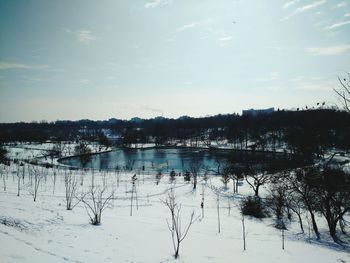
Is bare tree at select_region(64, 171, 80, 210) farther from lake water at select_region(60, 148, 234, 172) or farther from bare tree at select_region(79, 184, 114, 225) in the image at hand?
lake water at select_region(60, 148, 234, 172)

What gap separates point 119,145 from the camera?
380ft

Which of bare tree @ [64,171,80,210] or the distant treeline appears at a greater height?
the distant treeline

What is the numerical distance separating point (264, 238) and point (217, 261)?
21.7 feet

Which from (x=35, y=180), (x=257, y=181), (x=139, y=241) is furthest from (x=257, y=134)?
(x=139, y=241)

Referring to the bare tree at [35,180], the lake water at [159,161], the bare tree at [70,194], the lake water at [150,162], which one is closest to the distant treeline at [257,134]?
the lake water at [159,161]

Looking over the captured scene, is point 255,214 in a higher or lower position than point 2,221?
lower

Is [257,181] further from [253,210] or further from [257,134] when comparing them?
[257,134]

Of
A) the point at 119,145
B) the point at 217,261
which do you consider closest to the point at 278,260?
the point at 217,261

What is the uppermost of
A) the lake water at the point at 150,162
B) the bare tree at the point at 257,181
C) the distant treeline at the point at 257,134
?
the distant treeline at the point at 257,134

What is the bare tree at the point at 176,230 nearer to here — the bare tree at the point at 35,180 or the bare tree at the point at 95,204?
the bare tree at the point at 95,204

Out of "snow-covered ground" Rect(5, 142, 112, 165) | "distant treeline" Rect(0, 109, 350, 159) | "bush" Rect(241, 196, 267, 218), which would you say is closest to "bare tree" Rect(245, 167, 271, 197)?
"bush" Rect(241, 196, 267, 218)

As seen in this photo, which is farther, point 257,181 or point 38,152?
point 38,152

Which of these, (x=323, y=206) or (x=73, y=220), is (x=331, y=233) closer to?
(x=323, y=206)

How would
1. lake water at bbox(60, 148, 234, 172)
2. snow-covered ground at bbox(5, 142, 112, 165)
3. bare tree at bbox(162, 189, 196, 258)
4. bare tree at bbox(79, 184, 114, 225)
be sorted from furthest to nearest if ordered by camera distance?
snow-covered ground at bbox(5, 142, 112, 165), lake water at bbox(60, 148, 234, 172), bare tree at bbox(79, 184, 114, 225), bare tree at bbox(162, 189, 196, 258)
